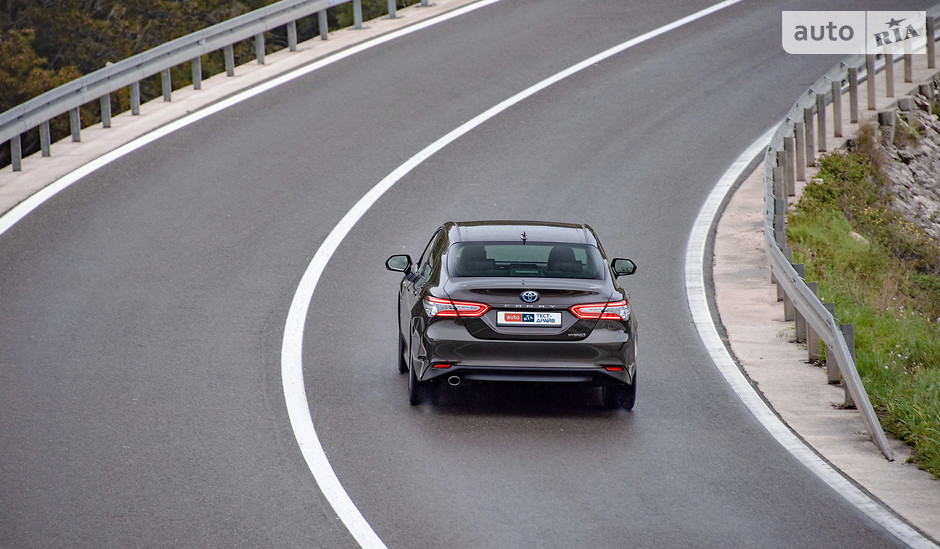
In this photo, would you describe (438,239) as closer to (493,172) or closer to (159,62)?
(493,172)

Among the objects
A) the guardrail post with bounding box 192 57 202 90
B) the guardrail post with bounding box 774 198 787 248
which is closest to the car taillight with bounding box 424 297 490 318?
the guardrail post with bounding box 774 198 787 248

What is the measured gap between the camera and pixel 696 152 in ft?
64.6

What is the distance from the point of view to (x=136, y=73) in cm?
2031

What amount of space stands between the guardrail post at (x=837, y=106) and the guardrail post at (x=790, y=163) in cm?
259

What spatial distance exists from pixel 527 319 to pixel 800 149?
33.3 ft

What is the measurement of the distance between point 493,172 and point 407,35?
7.98 m

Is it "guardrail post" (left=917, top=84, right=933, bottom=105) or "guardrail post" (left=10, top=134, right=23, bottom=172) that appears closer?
"guardrail post" (left=10, top=134, right=23, bottom=172)

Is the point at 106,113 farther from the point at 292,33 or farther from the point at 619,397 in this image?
the point at 619,397

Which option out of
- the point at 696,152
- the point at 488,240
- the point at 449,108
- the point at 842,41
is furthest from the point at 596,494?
the point at 842,41

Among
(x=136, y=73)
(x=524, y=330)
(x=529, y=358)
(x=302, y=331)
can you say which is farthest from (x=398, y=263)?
(x=136, y=73)

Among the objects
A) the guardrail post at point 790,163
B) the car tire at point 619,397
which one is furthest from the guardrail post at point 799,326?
the guardrail post at point 790,163

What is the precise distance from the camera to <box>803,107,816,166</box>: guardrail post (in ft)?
62.2

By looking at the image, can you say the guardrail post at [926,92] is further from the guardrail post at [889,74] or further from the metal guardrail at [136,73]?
the metal guardrail at [136,73]

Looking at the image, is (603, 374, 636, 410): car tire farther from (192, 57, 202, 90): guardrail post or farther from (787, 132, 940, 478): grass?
(192, 57, 202, 90): guardrail post
